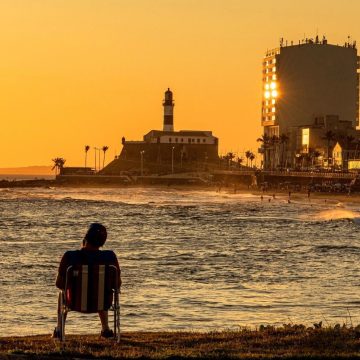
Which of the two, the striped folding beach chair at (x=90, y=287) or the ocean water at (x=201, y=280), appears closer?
the striped folding beach chair at (x=90, y=287)

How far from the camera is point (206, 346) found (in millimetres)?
12188

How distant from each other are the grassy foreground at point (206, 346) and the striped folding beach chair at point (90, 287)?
1.95ft

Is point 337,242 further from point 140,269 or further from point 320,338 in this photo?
point 320,338

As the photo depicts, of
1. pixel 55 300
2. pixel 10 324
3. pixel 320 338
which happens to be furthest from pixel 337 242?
pixel 320 338

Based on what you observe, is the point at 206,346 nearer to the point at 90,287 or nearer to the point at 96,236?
the point at 90,287

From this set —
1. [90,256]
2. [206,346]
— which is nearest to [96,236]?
[90,256]

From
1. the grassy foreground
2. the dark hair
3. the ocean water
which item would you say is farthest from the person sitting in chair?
the ocean water

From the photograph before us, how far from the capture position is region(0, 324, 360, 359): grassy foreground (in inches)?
435

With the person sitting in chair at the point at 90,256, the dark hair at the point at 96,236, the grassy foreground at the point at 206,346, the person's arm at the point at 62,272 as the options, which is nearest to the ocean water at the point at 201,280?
the grassy foreground at the point at 206,346

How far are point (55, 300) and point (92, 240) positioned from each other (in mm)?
12555

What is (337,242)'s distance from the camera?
166 ft

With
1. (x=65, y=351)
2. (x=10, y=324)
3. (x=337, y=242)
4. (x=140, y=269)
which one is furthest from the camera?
(x=337, y=242)

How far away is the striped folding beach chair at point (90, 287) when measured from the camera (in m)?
11.1

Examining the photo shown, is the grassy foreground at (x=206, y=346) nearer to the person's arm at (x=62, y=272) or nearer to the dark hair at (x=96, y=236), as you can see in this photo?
the person's arm at (x=62, y=272)
